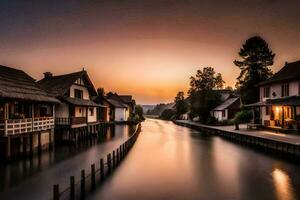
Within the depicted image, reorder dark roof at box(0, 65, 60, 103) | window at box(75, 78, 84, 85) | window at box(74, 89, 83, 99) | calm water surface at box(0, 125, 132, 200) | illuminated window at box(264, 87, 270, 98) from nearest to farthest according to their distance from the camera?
calm water surface at box(0, 125, 132, 200) < dark roof at box(0, 65, 60, 103) < window at box(74, 89, 83, 99) < window at box(75, 78, 84, 85) < illuminated window at box(264, 87, 270, 98)

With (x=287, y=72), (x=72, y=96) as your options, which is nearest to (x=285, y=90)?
(x=287, y=72)

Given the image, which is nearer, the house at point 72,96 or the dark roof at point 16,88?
the dark roof at point 16,88

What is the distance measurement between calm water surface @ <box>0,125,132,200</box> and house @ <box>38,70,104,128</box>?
5375 millimetres

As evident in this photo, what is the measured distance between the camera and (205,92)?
2650 inches

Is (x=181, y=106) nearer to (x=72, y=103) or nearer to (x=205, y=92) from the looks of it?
(x=205, y=92)

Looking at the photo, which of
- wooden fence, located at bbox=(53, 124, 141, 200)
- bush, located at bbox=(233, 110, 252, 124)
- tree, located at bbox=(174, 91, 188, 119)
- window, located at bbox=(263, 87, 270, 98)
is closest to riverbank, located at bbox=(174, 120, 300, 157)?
window, located at bbox=(263, 87, 270, 98)

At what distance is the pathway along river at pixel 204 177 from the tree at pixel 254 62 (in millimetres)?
28639

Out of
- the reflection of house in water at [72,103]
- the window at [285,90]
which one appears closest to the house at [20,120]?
the reflection of house in water at [72,103]

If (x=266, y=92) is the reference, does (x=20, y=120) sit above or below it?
below

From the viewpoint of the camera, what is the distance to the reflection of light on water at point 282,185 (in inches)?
577

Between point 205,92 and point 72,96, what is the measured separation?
4021 cm

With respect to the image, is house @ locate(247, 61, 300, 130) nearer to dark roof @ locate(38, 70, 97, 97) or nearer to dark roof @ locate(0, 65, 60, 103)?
dark roof @ locate(38, 70, 97, 97)

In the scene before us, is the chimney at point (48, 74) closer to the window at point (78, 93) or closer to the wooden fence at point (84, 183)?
the window at point (78, 93)

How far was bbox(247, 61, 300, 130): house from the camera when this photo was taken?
102 ft
